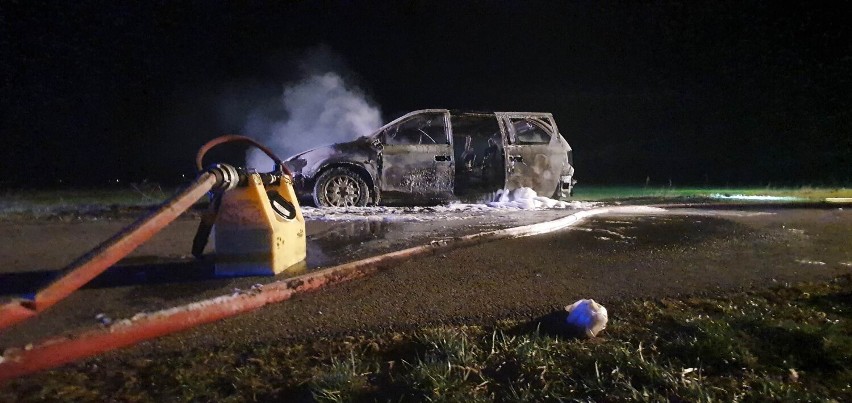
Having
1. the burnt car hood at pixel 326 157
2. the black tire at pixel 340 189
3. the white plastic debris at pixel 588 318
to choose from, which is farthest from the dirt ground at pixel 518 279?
the burnt car hood at pixel 326 157

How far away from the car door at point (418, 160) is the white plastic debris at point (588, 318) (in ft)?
21.2

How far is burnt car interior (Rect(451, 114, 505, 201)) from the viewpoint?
10.2 meters

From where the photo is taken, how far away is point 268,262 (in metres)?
4.68

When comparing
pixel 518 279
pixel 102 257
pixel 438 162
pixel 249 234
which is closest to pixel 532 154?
pixel 438 162

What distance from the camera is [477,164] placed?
33.9 ft

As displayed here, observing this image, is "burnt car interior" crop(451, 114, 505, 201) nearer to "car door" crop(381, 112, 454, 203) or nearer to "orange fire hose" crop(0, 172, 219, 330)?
"car door" crop(381, 112, 454, 203)

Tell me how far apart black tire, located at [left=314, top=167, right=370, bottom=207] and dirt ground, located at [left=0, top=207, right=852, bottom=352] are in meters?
1.83

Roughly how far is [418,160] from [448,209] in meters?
0.97

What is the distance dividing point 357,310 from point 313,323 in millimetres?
350

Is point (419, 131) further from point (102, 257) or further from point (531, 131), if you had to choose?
point (102, 257)

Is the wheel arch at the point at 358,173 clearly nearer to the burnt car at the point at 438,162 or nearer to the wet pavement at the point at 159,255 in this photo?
the burnt car at the point at 438,162

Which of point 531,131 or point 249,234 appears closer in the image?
point 249,234

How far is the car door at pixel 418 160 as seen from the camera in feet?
32.2

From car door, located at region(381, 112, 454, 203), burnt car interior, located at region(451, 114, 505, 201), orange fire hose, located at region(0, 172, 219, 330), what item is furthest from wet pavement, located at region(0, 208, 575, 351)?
burnt car interior, located at region(451, 114, 505, 201)
